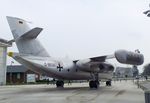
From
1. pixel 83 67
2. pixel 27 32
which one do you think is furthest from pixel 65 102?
pixel 83 67

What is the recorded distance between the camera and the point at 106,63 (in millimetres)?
32625

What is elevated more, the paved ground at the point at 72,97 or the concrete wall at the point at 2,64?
the concrete wall at the point at 2,64

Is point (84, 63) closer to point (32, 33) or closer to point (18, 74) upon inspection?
point (32, 33)

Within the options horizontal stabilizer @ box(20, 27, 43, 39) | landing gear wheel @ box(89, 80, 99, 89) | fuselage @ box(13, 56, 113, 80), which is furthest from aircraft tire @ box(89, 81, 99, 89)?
horizontal stabilizer @ box(20, 27, 43, 39)

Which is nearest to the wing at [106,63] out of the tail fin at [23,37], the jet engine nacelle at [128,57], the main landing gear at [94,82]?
the jet engine nacelle at [128,57]

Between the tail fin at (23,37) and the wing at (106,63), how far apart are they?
4857mm

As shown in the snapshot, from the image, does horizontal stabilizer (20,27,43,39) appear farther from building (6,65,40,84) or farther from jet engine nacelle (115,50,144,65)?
building (6,65,40,84)

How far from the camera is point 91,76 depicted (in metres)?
34.3

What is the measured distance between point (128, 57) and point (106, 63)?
6499 millimetres

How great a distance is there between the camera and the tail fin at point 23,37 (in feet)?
87.9

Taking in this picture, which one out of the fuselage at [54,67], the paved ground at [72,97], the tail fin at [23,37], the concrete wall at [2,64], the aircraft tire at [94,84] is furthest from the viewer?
the concrete wall at [2,64]

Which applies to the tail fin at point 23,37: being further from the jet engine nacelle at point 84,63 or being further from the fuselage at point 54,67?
the jet engine nacelle at point 84,63

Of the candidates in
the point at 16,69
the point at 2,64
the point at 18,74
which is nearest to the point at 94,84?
the point at 2,64

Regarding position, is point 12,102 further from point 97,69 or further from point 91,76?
point 91,76
